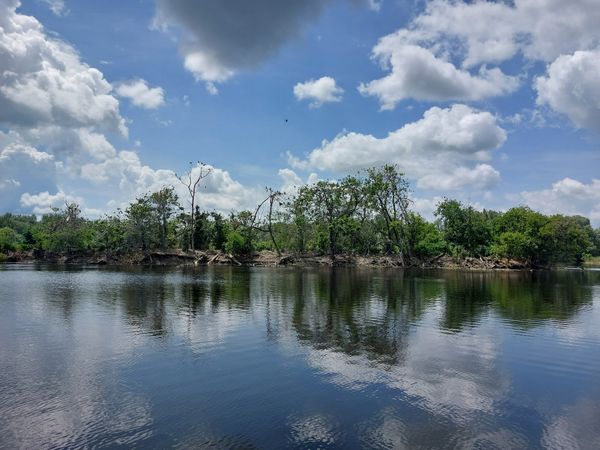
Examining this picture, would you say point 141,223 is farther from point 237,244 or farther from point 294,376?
point 294,376

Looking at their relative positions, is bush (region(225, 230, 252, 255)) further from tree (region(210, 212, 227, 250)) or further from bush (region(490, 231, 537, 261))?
bush (region(490, 231, 537, 261))

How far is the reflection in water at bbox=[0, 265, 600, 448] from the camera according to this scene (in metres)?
11.8

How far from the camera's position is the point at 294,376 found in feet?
54.2

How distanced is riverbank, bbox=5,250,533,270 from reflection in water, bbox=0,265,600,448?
217 ft

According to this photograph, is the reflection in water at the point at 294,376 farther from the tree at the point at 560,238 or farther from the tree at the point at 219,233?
the tree at the point at 219,233

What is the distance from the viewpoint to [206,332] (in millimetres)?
23828

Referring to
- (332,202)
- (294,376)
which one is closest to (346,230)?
(332,202)

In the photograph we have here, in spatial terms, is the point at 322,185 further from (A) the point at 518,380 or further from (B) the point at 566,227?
(A) the point at 518,380

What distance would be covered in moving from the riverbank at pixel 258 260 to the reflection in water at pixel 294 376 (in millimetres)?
66121

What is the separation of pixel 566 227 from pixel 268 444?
10255 centimetres

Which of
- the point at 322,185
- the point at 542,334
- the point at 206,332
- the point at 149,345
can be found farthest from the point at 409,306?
the point at 322,185

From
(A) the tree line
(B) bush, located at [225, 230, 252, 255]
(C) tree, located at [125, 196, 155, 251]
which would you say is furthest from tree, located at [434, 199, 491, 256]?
(C) tree, located at [125, 196, 155, 251]

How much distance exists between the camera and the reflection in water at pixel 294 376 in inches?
466

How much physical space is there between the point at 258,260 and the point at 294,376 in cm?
8823
